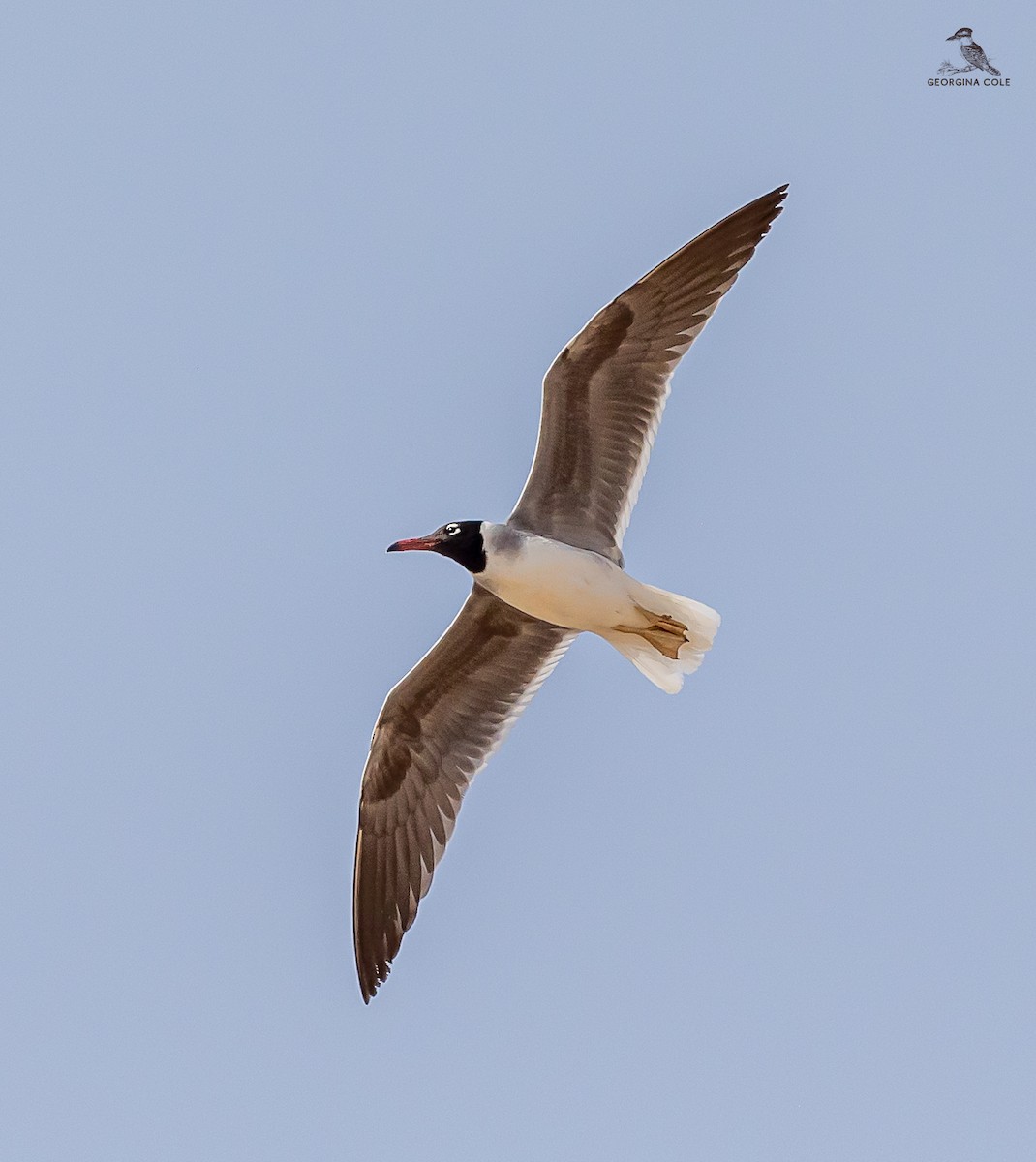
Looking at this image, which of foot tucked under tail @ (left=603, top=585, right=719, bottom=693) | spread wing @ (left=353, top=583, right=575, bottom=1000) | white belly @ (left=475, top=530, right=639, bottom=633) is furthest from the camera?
spread wing @ (left=353, top=583, right=575, bottom=1000)

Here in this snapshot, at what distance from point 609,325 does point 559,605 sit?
4.75 ft

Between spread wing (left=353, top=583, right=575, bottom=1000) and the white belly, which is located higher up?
the white belly

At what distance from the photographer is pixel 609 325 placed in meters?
10.6

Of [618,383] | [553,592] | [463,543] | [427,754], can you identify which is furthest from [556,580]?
[427,754]

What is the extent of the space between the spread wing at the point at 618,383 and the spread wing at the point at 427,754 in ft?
2.61

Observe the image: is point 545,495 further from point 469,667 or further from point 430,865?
point 430,865

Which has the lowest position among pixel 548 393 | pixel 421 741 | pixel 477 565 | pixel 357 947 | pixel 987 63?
pixel 357 947

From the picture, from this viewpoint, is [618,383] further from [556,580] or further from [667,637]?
[667,637]

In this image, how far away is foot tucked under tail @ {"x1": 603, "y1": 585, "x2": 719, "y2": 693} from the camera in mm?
10844

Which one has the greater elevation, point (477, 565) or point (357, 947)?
point (477, 565)

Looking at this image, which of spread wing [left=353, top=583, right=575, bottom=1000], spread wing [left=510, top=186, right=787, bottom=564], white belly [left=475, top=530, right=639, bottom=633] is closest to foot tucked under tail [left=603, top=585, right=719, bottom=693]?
white belly [left=475, top=530, right=639, bottom=633]

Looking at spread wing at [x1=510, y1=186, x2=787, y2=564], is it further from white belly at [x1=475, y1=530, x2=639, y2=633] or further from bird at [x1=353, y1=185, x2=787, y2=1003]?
white belly at [x1=475, y1=530, x2=639, y2=633]

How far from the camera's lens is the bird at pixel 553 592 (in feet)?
35.0

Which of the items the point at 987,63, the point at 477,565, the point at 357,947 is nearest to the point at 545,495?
the point at 477,565
